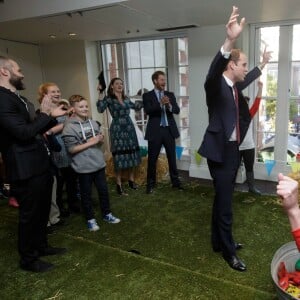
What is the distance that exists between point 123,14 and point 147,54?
162 centimetres

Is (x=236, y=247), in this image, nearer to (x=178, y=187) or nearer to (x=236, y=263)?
(x=236, y=263)

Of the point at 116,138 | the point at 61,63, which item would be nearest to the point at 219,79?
the point at 116,138

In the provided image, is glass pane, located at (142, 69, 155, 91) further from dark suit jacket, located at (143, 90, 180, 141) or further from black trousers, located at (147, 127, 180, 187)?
black trousers, located at (147, 127, 180, 187)

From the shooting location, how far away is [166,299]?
6.58 ft

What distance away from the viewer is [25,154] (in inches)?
83.6

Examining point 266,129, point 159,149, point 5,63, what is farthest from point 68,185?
point 266,129

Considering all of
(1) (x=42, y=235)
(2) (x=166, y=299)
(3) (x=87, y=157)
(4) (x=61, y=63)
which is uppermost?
(4) (x=61, y=63)

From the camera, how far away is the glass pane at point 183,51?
4418 mm

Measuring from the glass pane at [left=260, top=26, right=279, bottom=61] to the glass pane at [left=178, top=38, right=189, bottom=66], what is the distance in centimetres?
102

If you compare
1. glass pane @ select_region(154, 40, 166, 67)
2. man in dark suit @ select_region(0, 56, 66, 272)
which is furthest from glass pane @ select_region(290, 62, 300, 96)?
man in dark suit @ select_region(0, 56, 66, 272)

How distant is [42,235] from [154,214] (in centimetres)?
121

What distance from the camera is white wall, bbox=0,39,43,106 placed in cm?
470

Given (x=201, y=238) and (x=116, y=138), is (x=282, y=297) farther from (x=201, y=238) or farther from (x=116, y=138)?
(x=116, y=138)

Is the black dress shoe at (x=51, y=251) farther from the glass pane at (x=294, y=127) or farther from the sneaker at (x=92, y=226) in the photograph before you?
the glass pane at (x=294, y=127)
